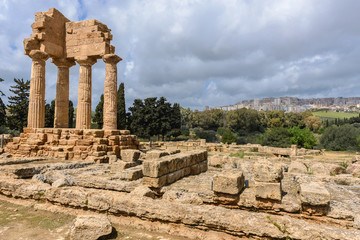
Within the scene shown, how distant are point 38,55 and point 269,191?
48.0ft

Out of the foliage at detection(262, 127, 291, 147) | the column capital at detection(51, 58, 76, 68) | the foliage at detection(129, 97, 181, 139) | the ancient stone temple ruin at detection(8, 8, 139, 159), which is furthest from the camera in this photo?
the foliage at detection(129, 97, 181, 139)

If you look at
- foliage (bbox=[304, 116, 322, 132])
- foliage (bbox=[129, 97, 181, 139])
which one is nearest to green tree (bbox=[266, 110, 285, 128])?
foliage (bbox=[304, 116, 322, 132])

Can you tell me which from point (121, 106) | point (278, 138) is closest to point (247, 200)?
point (121, 106)

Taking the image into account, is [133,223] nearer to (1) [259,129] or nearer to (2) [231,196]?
(2) [231,196]

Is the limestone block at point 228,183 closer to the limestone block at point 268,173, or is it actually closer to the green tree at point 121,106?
the limestone block at point 268,173

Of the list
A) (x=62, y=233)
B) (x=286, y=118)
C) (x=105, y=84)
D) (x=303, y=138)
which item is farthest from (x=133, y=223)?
(x=286, y=118)

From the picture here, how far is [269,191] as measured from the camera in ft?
14.3

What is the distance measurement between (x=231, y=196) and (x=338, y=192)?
10.00 feet

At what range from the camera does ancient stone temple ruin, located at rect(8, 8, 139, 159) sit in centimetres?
1241

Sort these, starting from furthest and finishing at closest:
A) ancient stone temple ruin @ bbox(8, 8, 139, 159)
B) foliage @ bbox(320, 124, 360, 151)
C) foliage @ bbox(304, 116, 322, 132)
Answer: foliage @ bbox(304, 116, 322, 132), foliage @ bbox(320, 124, 360, 151), ancient stone temple ruin @ bbox(8, 8, 139, 159)

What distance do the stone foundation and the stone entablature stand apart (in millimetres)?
1134

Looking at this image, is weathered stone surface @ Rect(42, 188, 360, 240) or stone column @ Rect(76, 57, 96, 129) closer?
weathered stone surface @ Rect(42, 188, 360, 240)

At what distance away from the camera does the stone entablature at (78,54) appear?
43.8ft

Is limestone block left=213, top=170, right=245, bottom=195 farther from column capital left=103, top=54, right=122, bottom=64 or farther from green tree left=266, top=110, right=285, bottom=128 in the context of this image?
green tree left=266, top=110, right=285, bottom=128
